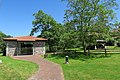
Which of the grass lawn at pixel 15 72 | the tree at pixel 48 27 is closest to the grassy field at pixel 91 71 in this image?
the grass lawn at pixel 15 72

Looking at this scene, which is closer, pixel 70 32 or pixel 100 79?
pixel 100 79

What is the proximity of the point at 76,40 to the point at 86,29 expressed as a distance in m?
2.20

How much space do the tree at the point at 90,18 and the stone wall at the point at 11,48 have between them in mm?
9644

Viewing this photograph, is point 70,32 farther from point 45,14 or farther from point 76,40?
point 45,14

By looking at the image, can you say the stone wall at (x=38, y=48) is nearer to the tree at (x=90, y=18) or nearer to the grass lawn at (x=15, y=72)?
the tree at (x=90, y=18)

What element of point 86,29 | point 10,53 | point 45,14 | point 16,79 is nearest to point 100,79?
point 16,79

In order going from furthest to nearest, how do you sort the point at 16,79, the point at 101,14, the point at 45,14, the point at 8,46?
the point at 45,14
the point at 8,46
the point at 101,14
the point at 16,79

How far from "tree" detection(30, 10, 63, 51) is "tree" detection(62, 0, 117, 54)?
11.8 m

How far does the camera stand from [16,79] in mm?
11172

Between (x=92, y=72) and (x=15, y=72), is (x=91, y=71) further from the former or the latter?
(x=15, y=72)

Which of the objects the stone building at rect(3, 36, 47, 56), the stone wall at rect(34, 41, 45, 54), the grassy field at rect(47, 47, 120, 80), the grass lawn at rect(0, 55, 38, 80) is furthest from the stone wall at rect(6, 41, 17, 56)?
the grass lawn at rect(0, 55, 38, 80)

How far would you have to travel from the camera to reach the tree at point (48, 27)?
137 feet

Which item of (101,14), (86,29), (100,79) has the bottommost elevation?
(100,79)

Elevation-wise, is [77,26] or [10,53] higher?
[77,26]
